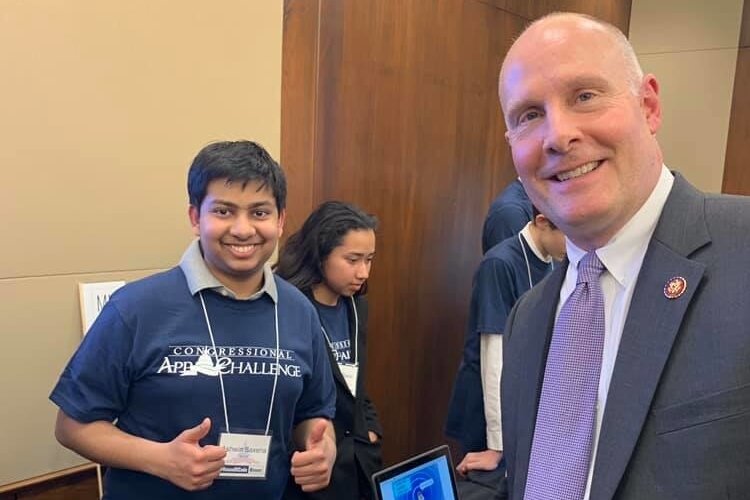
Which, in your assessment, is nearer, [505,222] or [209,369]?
[209,369]

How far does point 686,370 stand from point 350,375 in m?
1.45

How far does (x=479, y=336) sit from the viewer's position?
238 centimetres

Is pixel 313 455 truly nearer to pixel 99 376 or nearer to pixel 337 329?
pixel 99 376

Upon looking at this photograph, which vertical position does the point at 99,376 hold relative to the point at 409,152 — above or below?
below

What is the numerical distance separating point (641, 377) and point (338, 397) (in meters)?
1.36

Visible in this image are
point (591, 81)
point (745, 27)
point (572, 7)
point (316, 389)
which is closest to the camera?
point (591, 81)

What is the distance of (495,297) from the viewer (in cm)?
231

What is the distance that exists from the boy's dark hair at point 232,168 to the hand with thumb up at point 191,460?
0.54 m

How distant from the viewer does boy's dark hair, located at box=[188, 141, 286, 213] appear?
1.46m

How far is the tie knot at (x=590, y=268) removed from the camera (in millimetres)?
874

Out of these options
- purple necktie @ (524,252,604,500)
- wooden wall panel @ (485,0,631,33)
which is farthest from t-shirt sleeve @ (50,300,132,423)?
wooden wall panel @ (485,0,631,33)

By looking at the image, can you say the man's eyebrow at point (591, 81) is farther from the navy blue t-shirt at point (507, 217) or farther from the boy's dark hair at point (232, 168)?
the navy blue t-shirt at point (507, 217)

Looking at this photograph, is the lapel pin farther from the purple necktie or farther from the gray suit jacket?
the purple necktie

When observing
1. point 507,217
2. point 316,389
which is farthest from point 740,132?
point 316,389
